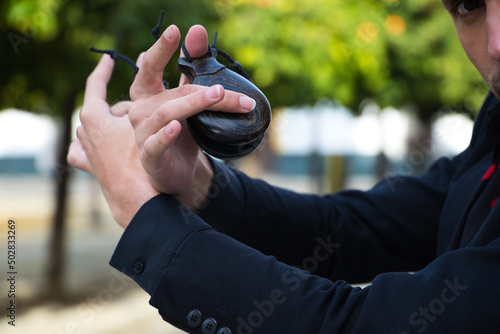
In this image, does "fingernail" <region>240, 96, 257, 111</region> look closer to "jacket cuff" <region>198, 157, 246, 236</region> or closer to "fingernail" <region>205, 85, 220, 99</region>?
"fingernail" <region>205, 85, 220, 99</region>

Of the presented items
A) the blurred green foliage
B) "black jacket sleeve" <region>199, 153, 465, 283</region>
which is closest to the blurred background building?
the blurred green foliage

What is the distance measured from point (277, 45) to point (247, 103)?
5.04m

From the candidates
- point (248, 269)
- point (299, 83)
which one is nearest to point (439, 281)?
point (248, 269)

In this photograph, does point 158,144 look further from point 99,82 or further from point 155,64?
point 99,82

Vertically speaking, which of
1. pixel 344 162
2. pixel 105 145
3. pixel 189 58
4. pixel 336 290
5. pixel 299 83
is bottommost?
pixel 344 162

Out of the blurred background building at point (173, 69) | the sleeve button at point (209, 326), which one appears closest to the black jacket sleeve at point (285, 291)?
the sleeve button at point (209, 326)

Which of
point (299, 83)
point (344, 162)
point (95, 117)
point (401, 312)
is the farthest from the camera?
point (344, 162)

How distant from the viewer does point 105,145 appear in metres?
1.41

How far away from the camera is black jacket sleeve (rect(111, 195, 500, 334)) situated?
3.52 feet

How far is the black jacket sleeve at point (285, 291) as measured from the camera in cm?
107

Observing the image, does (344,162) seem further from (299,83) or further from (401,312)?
(401,312)

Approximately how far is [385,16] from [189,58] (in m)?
6.14

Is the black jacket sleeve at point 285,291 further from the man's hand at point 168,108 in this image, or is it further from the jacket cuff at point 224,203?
the jacket cuff at point 224,203

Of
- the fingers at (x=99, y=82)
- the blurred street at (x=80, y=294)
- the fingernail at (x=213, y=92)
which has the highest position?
the fingernail at (x=213, y=92)
